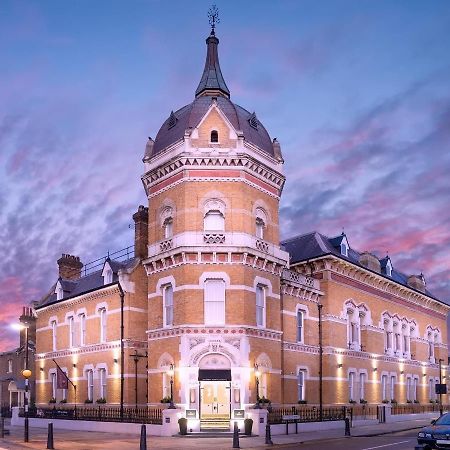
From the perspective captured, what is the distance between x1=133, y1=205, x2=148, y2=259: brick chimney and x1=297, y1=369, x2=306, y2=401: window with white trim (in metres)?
12.9

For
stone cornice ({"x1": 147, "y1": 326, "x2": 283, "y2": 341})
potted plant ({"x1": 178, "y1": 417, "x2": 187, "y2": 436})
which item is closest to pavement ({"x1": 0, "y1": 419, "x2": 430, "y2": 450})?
potted plant ({"x1": 178, "y1": 417, "x2": 187, "y2": 436})

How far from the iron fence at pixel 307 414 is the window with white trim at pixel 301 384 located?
772mm

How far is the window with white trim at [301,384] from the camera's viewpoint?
139 feet

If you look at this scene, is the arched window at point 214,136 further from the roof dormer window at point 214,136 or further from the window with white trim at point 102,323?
the window with white trim at point 102,323

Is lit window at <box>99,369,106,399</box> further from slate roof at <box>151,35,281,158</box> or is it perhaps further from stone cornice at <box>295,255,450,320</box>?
stone cornice at <box>295,255,450,320</box>

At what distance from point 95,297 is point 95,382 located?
228 inches

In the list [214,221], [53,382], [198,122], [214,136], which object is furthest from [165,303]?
[53,382]

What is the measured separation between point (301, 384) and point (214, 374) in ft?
33.2

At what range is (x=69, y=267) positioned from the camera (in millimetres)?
57688

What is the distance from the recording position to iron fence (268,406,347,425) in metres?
35.8

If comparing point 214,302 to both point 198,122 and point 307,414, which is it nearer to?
point 307,414

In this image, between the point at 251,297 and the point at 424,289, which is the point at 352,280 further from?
the point at 424,289

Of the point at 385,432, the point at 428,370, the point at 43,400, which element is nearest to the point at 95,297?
the point at 43,400

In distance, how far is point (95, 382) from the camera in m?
44.3
